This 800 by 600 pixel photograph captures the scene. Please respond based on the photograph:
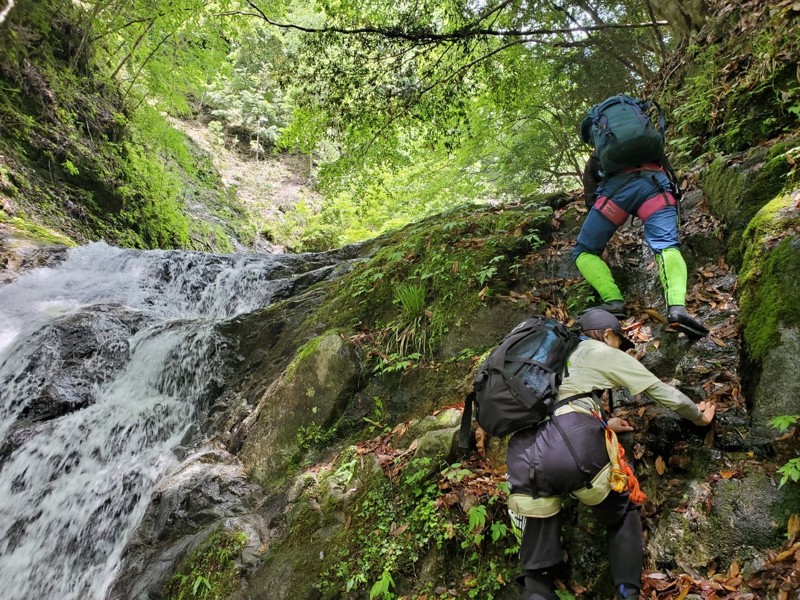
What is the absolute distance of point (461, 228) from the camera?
6.62m

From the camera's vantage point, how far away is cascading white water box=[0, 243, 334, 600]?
542cm

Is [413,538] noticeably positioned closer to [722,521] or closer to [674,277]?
[722,521]

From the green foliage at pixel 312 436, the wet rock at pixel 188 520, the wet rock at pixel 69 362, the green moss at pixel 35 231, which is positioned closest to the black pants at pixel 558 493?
the wet rock at pixel 188 520

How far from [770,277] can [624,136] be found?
1.51 m

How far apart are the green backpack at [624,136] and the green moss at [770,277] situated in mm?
948

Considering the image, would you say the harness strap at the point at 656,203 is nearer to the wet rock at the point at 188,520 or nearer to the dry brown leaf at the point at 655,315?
the dry brown leaf at the point at 655,315

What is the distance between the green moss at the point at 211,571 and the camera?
13.6 feet

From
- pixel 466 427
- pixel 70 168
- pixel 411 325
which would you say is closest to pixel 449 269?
pixel 411 325

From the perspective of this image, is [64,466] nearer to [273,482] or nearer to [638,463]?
[273,482]

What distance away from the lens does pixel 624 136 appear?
3.73 meters

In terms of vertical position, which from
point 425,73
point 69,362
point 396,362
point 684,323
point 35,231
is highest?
point 35,231

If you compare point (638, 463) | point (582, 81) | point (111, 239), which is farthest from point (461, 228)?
point (111, 239)

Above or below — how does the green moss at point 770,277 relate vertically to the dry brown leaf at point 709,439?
above

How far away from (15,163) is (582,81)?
525 inches
